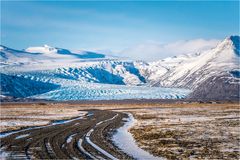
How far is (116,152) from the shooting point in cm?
2922

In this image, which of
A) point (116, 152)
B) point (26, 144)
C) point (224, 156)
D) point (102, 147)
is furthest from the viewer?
point (26, 144)

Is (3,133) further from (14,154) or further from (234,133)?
(234,133)

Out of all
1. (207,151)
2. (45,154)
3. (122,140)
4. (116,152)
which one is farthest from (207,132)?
(45,154)

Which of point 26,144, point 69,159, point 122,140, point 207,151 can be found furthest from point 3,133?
point 207,151

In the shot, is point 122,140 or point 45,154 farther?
A: point 122,140

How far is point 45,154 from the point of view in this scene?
28125 mm

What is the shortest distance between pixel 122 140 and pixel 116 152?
8900mm

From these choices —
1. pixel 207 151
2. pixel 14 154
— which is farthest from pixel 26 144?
pixel 207 151

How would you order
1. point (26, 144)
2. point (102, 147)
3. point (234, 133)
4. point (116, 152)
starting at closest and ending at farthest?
point (116, 152) < point (102, 147) < point (26, 144) < point (234, 133)

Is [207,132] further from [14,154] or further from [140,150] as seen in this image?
[14,154]

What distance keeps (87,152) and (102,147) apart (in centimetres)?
309

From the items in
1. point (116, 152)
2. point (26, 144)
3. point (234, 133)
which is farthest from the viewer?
point (234, 133)

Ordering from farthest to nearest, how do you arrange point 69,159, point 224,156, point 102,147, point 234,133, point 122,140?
1. point 234,133
2. point 122,140
3. point 102,147
4. point 224,156
5. point 69,159

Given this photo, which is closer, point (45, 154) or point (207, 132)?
point (45, 154)
